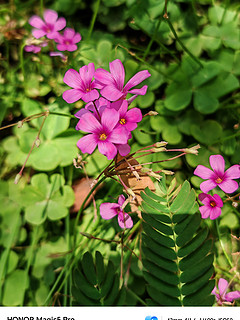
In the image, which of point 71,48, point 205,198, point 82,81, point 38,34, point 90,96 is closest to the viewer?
point 90,96

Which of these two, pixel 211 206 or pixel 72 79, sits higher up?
pixel 72 79

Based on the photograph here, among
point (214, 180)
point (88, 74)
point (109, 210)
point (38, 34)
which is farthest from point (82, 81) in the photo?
point (38, 34)

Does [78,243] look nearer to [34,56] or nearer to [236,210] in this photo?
[236,210]

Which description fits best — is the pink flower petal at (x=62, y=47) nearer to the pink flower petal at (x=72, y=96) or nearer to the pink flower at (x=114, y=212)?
the pink flower petal at (x=72, y=96)

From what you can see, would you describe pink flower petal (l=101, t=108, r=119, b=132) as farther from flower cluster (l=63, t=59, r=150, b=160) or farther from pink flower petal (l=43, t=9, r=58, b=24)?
pink flower petal (l=43, t=9, r=58, b=24)

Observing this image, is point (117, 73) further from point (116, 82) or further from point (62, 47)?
point (62, 47)

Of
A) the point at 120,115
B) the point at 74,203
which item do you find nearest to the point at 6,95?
the point at 74,203
